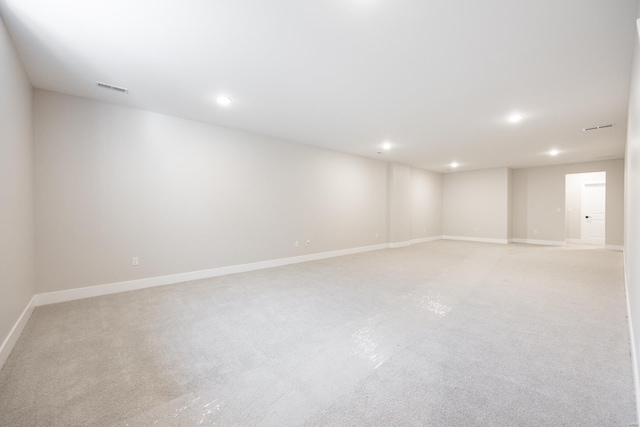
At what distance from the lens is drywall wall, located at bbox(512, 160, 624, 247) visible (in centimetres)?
723

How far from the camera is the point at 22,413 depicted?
1478 millimetres

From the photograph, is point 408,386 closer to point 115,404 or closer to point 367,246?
point 115,404

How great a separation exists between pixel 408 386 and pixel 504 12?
8.88 feet

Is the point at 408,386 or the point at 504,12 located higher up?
the point at 504,12

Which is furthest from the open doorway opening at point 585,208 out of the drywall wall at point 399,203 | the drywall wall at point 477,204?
the drywall wall at point 399,203

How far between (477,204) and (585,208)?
11.2 ft

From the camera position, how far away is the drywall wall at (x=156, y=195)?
3.30 metres

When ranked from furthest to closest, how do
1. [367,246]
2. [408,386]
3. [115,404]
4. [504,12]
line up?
[367,246] → [504,12] → [408,386] → [115,404]

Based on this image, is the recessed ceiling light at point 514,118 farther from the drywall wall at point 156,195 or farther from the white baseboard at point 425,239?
the white baseboard at point 425,239

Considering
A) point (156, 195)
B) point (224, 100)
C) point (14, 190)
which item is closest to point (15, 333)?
point (14, 190)

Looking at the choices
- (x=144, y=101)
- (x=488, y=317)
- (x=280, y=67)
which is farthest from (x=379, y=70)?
(x=144, y=101)

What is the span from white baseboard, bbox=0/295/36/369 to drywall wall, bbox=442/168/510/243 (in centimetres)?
1079

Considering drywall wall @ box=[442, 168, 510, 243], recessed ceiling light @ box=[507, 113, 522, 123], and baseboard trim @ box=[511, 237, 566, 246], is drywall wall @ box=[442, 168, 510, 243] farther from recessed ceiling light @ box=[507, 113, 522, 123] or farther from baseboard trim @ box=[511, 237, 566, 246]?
recessed ceiling light @ box=[507, 113, 522, 123]

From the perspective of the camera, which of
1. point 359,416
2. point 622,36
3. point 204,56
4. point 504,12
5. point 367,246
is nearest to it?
point 359,416
